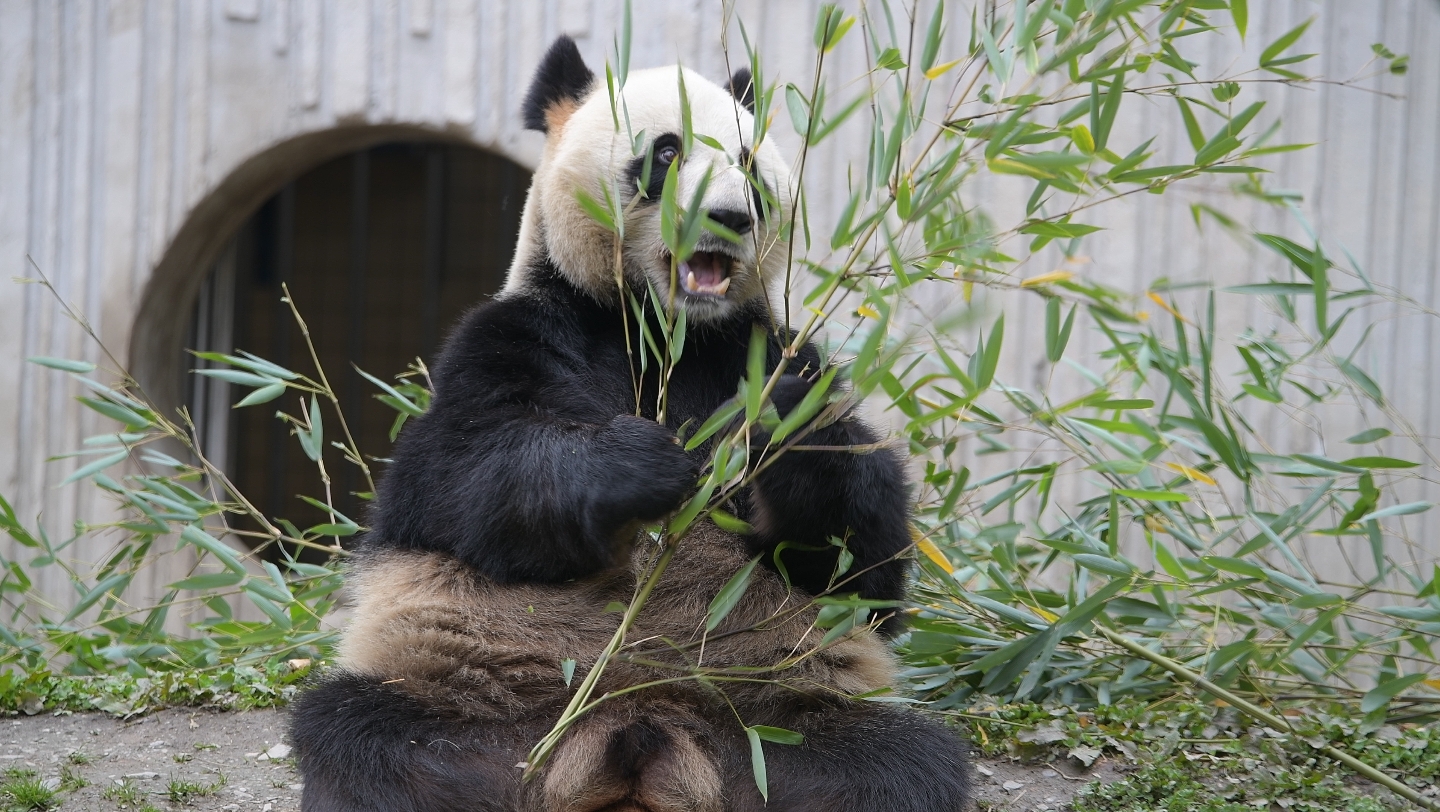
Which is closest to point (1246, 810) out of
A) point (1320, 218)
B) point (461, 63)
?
point (1320, 218)

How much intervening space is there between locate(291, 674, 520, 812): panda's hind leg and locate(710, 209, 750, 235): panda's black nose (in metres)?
1.03

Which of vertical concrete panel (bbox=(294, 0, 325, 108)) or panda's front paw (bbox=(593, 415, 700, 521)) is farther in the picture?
vertical concrete panel (bbox=(294, 0, 325, 108))

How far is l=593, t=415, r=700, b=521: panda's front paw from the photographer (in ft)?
6.81

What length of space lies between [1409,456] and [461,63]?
4.48 meters

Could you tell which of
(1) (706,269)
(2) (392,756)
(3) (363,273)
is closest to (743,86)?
(1) (706,269)

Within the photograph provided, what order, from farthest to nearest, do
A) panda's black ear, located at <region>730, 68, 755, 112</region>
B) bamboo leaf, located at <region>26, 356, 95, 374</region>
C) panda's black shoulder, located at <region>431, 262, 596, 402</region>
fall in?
bamboo leaf, located at <region>26, 356, 95, 374</region>, panda's black ear, located at <region>730, 68, 755, 112</region>, panda's black shoulder, located at <region>431, 262, 596, 402</region>

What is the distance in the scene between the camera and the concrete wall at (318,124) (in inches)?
206

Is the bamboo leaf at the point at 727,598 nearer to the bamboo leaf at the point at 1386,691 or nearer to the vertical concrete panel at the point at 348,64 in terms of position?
the bamboo leaf at the point at 1386,691

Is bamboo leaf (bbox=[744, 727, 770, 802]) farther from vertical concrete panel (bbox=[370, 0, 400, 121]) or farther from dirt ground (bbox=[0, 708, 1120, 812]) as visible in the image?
vertical concrete panel (bbox=[370, 0, 400, 121])

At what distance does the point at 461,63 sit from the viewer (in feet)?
17.3

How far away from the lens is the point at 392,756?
6.87ft

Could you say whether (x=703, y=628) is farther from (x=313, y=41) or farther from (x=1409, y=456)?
(x=1409, y=456)

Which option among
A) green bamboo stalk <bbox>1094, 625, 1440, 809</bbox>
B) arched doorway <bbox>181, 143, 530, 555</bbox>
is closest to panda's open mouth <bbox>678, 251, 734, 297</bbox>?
green bamboo stalk <bbox>1094, 625, 1440, 809</bbox>

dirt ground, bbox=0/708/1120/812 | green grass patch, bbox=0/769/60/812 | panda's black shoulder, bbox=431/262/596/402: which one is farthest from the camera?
dirt ground, bbox=0/708/1120/812
